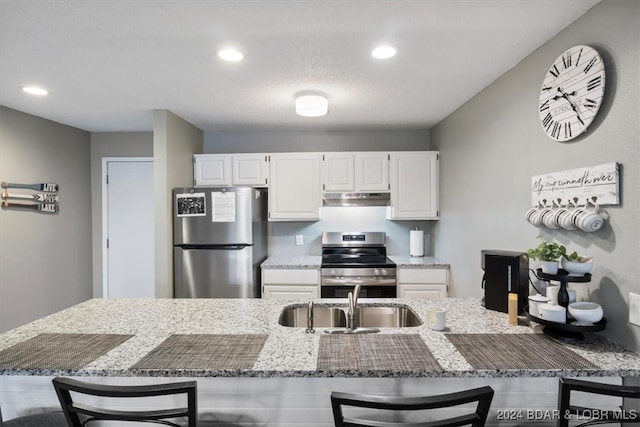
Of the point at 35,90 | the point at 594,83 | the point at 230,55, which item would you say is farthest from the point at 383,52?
the point at 35,90

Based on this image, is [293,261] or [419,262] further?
[293,261]

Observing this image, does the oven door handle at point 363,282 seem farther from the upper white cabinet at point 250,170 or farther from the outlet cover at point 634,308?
the outlet cover at point 634,308

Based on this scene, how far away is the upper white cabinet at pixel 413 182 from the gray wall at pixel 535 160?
0.56ft

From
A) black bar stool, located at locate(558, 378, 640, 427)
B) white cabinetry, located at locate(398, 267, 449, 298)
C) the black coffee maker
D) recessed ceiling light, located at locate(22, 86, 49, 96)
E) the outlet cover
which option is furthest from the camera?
white cabinetry, located at locate(398, 267, 449, 298)

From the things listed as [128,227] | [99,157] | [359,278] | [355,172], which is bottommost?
[359,278]

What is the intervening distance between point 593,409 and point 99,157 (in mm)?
4785

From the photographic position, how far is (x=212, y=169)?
3.58 metres

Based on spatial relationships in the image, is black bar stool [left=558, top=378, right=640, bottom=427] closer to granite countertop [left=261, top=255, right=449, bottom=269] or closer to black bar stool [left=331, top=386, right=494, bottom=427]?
black bar stool [left=331, top=386, right=494, bottom=427]

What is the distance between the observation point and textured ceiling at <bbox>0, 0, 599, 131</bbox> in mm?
1520

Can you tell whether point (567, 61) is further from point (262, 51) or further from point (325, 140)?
point (325, 140)

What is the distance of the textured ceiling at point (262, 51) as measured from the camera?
1.52 metres

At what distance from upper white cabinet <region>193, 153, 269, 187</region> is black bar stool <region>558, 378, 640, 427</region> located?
2.96 m

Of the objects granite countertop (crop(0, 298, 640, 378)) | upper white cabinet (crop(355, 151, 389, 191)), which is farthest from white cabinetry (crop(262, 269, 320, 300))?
granite countertop (crop(0, 298, 640, 378))

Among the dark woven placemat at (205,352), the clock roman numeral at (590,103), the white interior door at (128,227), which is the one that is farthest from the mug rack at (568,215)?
the white interior door at (128,227)
